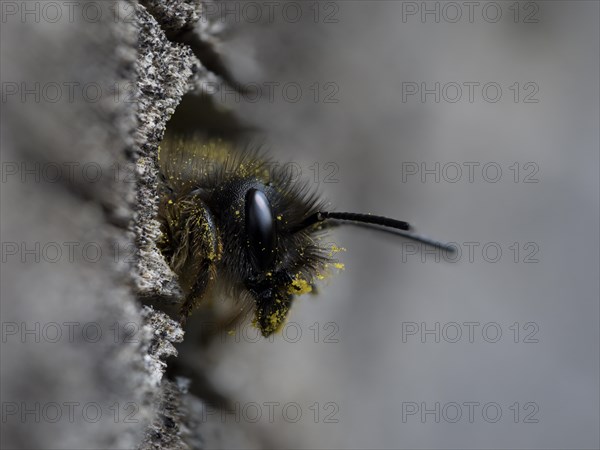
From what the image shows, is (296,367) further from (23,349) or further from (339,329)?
(23,349)

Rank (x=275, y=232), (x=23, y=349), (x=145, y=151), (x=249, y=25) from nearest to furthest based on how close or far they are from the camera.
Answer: (x=23, y=349), (x=145, y=151), (x=275, y=232), (x=249, y=25)

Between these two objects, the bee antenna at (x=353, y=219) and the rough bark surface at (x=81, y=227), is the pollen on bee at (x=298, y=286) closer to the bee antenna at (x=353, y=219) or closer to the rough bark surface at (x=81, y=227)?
the bee antenna at (x=353, y=219)

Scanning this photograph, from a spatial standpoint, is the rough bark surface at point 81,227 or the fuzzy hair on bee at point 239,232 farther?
the fuzzy hair on bee at point 239,232

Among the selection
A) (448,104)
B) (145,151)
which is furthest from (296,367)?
(145,151)

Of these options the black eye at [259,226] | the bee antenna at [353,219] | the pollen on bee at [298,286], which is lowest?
the pollen on bee at [298,286]

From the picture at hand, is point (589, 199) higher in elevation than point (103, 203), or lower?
higher

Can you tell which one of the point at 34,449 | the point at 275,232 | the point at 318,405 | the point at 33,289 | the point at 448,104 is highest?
the point at 448,104

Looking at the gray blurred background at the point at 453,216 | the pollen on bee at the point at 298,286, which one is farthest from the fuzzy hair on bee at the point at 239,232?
the gray blurred background at the point at 453,216

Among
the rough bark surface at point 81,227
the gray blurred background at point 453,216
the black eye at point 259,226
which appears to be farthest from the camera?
the gray blurred background at point 453,216

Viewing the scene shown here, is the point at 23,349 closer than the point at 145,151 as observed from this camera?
Yes
